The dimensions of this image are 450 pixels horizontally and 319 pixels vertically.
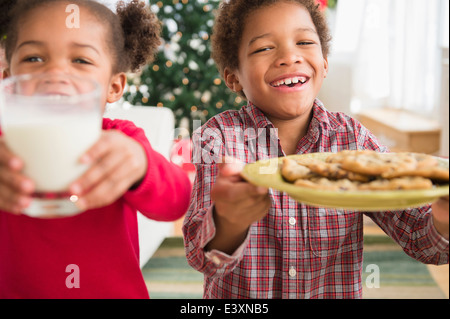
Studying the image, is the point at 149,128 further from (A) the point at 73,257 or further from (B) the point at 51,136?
(B) the point at 51,136

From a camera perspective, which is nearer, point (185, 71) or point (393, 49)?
point (185, 71)

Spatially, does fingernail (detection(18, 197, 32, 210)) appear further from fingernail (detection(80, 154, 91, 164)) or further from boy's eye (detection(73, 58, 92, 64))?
boy's eye (detection(73, 58, 92, 64))

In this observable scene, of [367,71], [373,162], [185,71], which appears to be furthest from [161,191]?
[367,71]

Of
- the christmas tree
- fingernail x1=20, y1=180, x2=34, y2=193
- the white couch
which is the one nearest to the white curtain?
the christmas tree

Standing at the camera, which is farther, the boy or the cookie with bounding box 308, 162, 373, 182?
the boy

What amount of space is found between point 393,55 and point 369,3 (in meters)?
0.74

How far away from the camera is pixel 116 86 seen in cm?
120

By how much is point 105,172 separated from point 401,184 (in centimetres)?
45

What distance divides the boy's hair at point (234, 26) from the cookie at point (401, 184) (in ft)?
2.46

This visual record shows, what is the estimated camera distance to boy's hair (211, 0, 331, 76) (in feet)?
4.75

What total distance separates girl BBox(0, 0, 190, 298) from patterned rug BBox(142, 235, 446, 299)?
1649 millimetres

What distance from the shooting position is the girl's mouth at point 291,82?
1283 millimetres
